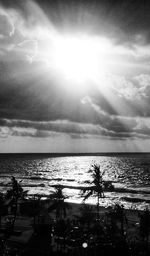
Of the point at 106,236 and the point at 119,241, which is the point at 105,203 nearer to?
the point at 106,236

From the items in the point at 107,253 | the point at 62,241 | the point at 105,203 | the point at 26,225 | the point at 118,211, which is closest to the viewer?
the point at 107,253

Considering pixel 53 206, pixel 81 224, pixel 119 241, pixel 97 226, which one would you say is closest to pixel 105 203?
pixel 53 206

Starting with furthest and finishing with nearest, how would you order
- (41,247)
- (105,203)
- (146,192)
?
(146,192), (105,203), (41,247)

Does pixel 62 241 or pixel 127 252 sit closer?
pixel 127 252

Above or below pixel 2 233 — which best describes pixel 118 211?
above

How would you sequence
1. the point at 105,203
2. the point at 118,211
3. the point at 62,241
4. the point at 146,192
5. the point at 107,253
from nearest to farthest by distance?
1. the point at 107,253
2. the point at 62,241
3. the point at 118,211
4. the point at 105,203
5. the point at 146,192

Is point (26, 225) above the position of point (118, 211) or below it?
below

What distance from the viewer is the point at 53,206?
185ft

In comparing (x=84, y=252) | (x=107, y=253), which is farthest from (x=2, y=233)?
(x=107, y=253)

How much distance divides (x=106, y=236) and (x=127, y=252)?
6.47 meters

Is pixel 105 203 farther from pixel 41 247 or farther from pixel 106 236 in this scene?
pixel 41 247

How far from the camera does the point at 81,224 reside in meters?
48.7

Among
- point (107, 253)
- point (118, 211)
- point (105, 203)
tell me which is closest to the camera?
point (107, 253)

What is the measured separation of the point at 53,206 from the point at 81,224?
30.7ft
